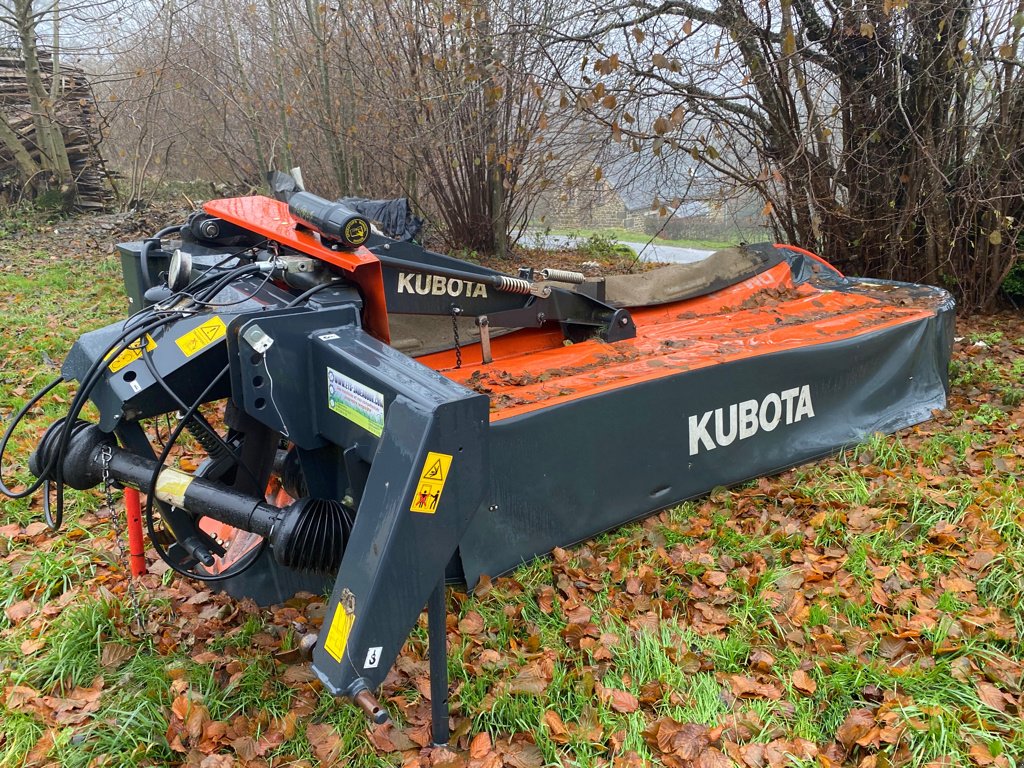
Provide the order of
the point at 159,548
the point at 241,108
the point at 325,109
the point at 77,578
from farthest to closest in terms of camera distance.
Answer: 1. the point at 241,108
2. the point at 325,109
3. the point at 77,578
4. the point at 159,548

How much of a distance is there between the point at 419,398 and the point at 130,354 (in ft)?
3.65

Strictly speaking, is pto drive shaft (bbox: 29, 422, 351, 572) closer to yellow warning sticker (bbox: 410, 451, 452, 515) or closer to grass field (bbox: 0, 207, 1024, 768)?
yellow warning sticker (bbox: 410, 451, 452, 515)

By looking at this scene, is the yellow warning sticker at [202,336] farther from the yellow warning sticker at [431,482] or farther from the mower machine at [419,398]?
the yellow warning sticker at [431,482]

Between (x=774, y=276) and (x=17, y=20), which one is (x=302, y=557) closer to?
(x=774, y=276)

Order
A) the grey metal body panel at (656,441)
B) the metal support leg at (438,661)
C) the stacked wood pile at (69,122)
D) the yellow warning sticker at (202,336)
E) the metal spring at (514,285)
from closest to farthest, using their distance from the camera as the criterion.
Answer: the metal support leg at (438,661)
the yellow warning sticker at (202,336)
the grey metal body panel at (656,441)
the metal spring at (514,285)
the stacked wood pile at (69,122)

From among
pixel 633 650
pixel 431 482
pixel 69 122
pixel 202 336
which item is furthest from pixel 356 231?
pixel 69 122

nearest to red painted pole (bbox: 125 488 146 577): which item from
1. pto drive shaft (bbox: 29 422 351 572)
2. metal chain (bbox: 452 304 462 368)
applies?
pto drive shaft (bbox: 29 422 351 572)

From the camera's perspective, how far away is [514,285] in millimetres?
3605

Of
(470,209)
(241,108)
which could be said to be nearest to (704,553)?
(470,209)

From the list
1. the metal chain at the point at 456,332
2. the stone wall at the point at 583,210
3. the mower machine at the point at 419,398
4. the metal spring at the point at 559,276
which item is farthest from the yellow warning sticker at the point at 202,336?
the stone wall at the point at 583,210

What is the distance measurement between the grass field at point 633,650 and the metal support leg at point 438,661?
8 cm

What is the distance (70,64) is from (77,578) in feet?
43.9

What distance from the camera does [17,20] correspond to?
37.5 feet

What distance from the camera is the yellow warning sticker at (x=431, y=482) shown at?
1813 millimetres
